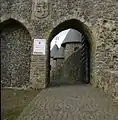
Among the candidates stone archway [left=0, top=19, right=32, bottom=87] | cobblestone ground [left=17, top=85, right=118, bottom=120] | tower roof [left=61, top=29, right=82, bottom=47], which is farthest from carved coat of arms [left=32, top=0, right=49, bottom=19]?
tower roof [left=61, top=29, right=82, bottom=47]

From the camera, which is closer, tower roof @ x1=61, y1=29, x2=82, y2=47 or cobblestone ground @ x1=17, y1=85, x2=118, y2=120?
cobblestone ground @ x1=17, y1=85, x2=118, y2=120

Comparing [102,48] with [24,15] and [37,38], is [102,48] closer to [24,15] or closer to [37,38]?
[37,38]

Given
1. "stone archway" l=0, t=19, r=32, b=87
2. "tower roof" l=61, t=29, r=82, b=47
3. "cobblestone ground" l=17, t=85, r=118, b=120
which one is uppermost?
"tower roof" l=61, t=29, r=82, b=47

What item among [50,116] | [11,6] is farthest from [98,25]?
[50,116]

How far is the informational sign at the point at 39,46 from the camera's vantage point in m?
10.9

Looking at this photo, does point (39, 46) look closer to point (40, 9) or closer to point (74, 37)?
point (40, 9)

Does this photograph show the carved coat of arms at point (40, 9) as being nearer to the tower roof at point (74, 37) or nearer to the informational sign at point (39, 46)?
the informational sign at point (39, 46)

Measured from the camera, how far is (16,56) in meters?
11.5

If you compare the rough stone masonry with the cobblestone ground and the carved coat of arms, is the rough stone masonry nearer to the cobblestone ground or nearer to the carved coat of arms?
the carved coat of arms

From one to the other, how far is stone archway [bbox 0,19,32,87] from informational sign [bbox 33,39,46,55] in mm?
529

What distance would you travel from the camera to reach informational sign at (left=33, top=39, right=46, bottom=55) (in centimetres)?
1093

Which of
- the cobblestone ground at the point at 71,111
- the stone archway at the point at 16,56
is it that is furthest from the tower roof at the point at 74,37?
the cobblestone ground at the point at 71,111

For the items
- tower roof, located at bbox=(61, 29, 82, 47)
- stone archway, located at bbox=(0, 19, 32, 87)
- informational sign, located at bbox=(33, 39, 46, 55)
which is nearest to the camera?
informational sign, located at bbox=(33, 39, 46, 55)

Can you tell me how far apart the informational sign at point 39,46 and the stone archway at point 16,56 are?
0.53 meters
